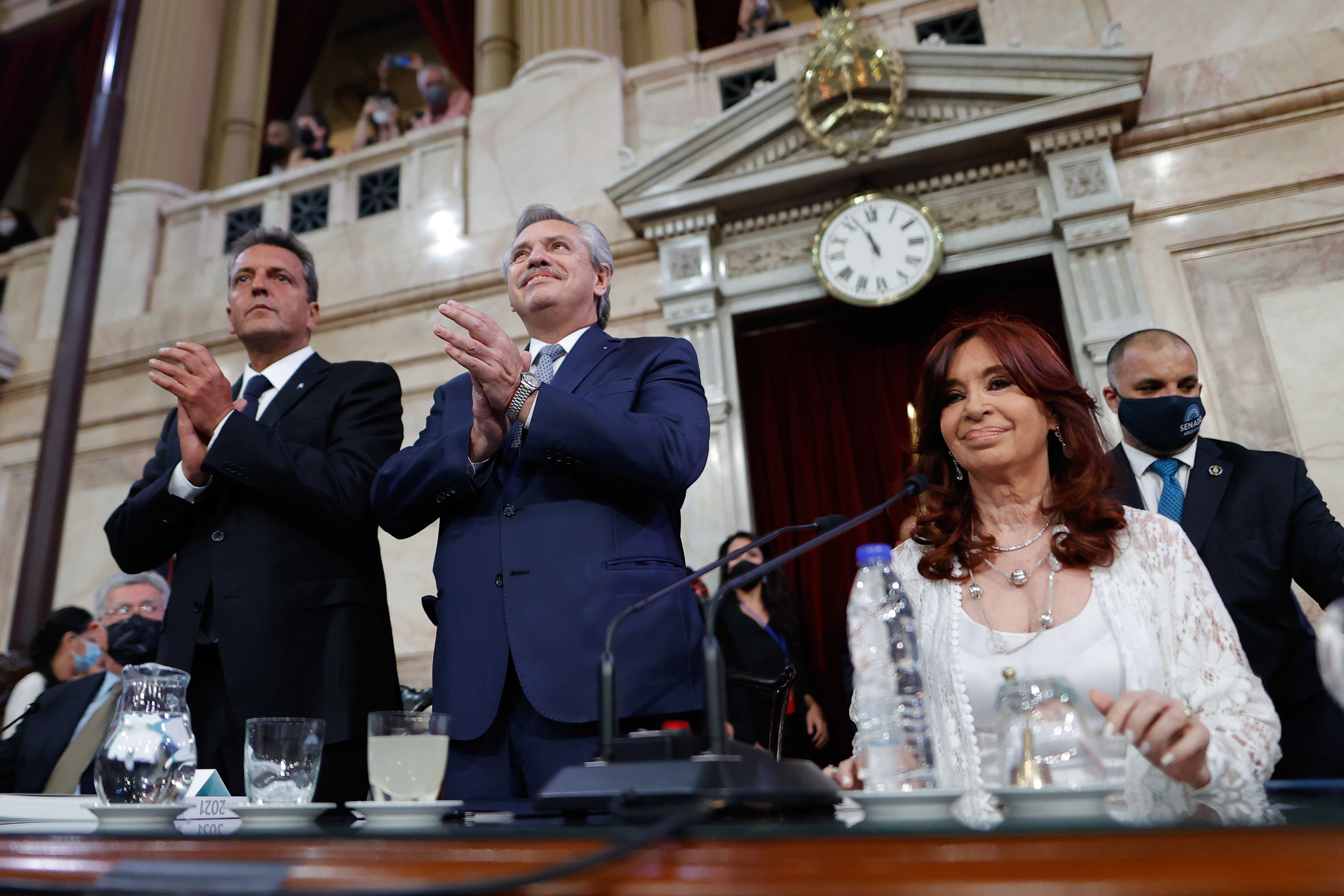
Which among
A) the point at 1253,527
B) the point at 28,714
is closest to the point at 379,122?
the point at 28,714

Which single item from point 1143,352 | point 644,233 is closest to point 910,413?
point 644,233

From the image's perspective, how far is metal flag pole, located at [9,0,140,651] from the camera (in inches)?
155

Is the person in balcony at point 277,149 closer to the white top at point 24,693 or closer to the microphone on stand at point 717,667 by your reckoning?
the white top at point 24,693

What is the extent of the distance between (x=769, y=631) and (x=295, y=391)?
8.11 feet

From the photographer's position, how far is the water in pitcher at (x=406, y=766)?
105 cm

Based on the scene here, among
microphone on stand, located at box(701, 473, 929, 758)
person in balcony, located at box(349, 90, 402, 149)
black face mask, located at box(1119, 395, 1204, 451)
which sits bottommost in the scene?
microphone on stand, located at box(701, 473, 929, 758)

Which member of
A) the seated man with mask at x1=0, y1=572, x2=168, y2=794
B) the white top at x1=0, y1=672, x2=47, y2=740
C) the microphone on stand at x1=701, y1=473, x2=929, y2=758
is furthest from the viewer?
the white top at x1=0, y1=672, x2=47, y2=740

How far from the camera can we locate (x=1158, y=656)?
1.38 m

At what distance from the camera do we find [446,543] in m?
1.66

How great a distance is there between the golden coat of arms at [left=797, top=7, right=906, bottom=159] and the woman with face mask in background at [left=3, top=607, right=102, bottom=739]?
381 cm

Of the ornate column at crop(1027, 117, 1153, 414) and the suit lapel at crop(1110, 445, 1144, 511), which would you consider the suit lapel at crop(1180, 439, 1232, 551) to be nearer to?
the suit lapel at crop(1110, 445, 1144, 511)

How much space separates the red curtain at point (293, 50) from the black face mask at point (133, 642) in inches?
280

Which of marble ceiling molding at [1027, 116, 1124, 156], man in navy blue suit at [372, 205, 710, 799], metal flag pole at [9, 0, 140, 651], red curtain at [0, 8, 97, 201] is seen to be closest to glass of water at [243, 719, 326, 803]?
man in navy blue suit at [372, 205, 710, 799]

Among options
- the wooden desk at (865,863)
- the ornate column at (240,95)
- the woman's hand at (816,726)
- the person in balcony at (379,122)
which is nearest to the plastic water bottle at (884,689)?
the wooden desk at (865,863)
